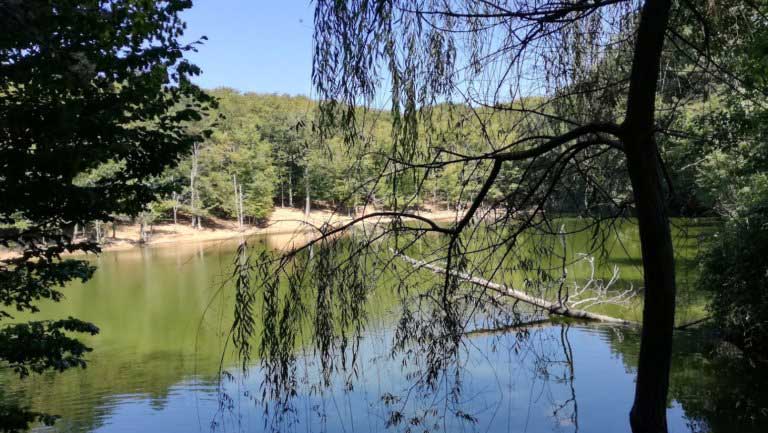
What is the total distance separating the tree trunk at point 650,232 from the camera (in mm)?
1367

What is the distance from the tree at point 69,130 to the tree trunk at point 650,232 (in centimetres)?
237

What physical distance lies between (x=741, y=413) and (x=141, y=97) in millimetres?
5178

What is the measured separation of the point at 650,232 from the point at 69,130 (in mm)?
2702

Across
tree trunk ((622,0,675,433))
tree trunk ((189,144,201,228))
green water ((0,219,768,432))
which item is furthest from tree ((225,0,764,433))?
tree trunk ((189,144,201,228))

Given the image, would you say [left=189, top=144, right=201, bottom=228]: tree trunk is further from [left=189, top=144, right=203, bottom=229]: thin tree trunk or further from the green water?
the green water

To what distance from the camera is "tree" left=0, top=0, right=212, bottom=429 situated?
2.80 meters

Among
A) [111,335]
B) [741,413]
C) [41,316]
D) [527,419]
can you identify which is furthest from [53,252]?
[41,316]

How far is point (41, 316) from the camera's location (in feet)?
30.3

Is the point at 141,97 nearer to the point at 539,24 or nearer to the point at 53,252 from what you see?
the point at 53,252

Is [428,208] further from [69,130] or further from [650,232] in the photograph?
[69,130]

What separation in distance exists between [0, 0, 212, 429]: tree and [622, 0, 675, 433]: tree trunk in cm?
237

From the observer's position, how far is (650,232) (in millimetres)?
1381

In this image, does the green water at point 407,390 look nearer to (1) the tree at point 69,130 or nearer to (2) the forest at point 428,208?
(2) the forest at point 428,208

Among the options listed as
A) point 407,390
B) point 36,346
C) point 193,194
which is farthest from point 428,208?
point 193,194
